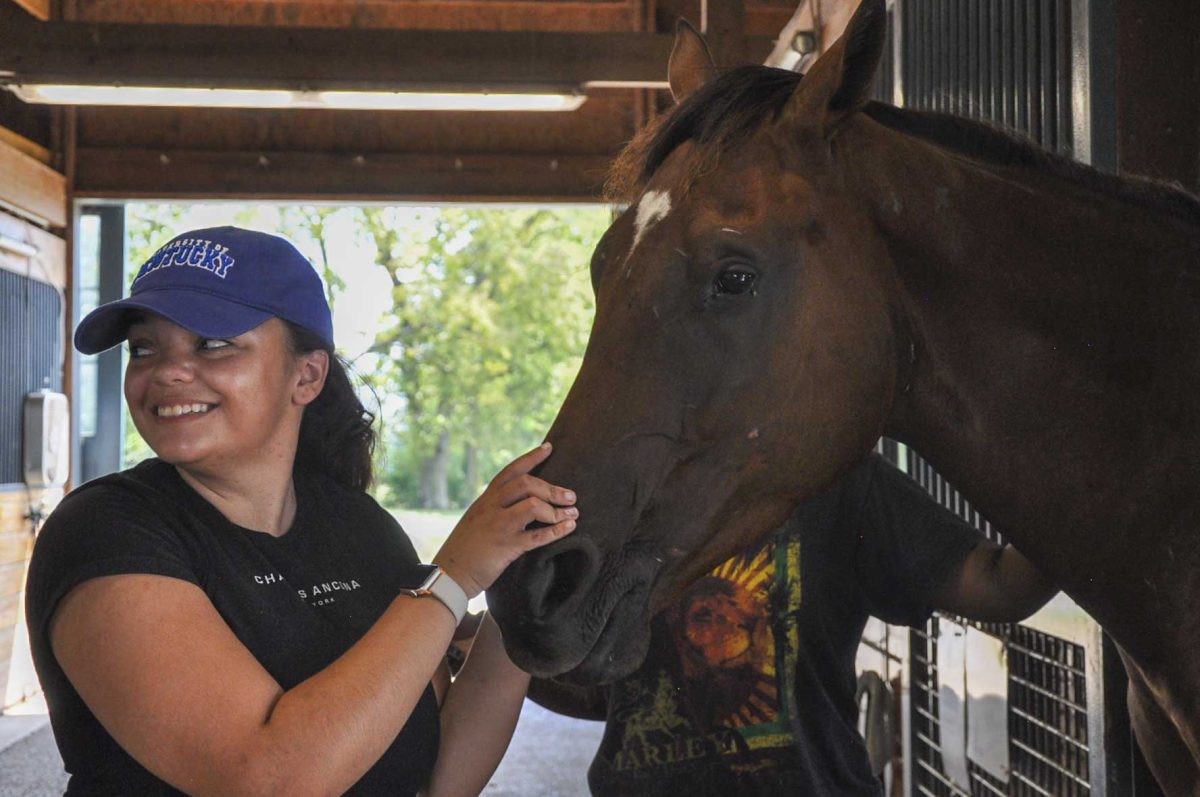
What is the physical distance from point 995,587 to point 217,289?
110 centimetres

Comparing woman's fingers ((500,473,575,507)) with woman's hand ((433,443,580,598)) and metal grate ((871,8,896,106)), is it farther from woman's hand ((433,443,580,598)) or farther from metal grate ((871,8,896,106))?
metal grate ((871,8,896,106))

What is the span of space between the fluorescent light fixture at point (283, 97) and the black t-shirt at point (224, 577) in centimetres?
286

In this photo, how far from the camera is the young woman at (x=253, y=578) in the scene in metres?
1.14

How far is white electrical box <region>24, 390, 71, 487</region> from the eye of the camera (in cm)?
571

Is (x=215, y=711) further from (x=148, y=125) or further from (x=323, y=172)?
(x=148, y=125)

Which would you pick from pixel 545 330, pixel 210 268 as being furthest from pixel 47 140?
pixel 545 330

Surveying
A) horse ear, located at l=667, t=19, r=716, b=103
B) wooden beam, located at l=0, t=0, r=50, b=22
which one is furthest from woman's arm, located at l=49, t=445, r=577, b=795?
wooden beam, located at l=0, t=0, r=50, b=22

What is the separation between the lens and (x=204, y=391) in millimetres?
1363

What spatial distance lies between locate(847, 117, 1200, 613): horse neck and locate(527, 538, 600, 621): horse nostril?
0.46 m

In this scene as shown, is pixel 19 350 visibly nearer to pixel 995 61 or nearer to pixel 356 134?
pixel 356 134

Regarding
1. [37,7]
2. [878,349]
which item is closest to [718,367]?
[878,349]

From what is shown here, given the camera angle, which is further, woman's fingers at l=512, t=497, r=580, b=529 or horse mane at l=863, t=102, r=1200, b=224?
horse mane at l=863, t=102, r=1200, b=224

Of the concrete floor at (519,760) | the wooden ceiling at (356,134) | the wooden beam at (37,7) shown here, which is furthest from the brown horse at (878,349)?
the wooden beam at (37,7)

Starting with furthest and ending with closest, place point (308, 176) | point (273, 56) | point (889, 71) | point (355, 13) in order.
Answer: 1. point (308, 176)
2. point (355, 13)
3. point (273, 56)
4. point (889, 71)
